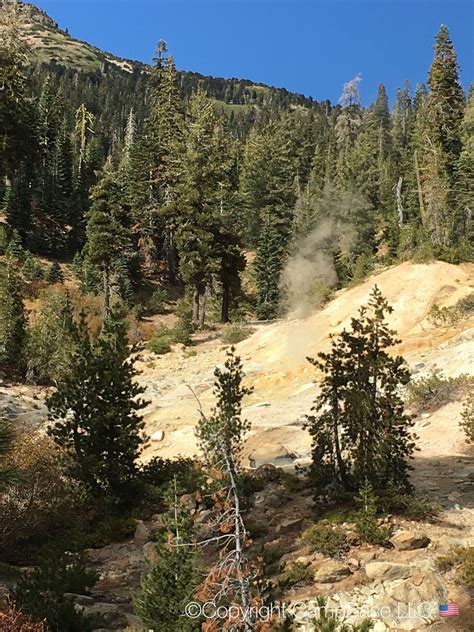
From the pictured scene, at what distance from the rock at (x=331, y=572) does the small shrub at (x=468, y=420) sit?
689 cm

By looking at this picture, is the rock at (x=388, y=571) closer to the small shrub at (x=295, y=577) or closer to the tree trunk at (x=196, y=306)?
the small shrub at (x=295, y=577)

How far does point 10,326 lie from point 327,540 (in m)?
21.8

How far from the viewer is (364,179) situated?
52.9m

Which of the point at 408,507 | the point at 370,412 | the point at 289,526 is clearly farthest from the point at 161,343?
the point at 408,507

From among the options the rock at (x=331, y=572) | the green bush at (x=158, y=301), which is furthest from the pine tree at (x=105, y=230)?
the rock at (x=331, y=572)

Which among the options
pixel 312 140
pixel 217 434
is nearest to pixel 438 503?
pixel 217 434

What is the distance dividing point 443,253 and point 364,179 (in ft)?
88.2

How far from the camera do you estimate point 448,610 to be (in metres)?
6.67

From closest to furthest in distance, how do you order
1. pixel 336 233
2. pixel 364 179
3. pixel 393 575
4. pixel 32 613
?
pixel 32 613, pixel 393 575, pixel 336 233, pixel 364 179

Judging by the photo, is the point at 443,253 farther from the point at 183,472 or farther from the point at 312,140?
the point at 312,140

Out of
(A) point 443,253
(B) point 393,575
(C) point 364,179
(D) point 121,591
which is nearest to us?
(B) point 393,575

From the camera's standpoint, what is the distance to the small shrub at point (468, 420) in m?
13.7

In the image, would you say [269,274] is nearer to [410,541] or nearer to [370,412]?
[370,412]

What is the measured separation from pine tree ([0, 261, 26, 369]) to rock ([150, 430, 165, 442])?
36.9 ft
